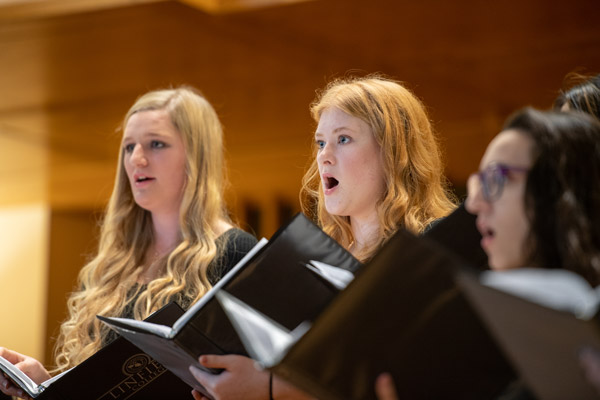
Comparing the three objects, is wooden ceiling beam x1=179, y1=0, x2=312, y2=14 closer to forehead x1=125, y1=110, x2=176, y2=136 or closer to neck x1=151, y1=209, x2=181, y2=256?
forehead x1=125, y1=110, x2=176, y2=136

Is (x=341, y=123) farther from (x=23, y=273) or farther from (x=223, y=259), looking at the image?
(x=23, y=273)

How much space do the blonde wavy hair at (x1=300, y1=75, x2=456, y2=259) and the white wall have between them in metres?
6.72

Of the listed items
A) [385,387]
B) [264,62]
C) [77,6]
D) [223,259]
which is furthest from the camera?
[264,62]

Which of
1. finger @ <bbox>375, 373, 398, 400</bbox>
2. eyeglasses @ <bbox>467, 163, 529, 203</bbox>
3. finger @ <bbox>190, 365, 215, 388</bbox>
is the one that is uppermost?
eyeglasses @ <bbox>467, 163, 529, 203</bbox>

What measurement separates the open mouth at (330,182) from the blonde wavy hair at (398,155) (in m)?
0.12

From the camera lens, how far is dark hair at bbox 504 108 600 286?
1.16 m

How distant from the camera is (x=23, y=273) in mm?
8430

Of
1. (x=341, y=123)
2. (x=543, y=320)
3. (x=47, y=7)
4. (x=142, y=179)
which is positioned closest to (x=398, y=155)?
(x=341, y=123)

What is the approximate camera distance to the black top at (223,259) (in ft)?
7.96

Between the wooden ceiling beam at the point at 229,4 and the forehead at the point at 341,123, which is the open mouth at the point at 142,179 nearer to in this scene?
the forehead at the point at 341,123

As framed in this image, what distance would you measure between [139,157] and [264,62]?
7.79 ft

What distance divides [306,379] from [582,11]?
→ 361 centimetres

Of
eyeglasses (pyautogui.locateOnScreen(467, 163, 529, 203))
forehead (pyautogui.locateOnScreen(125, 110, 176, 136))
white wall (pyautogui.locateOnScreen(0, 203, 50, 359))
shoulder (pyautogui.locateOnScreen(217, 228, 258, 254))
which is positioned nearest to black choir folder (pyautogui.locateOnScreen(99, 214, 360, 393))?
eyeglasses (pyautogui.locateOnScreen(467, 163, 529, 203))

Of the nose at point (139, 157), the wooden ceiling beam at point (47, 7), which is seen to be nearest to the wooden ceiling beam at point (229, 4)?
the wooden ceiling beam at point (47, 7)
